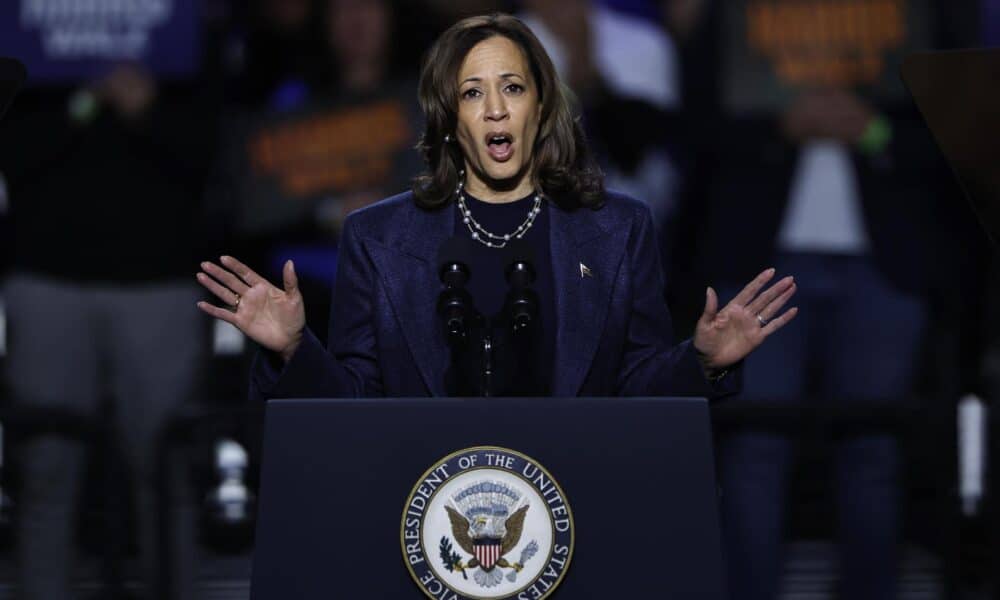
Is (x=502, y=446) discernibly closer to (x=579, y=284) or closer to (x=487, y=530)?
(x=487, y=530)

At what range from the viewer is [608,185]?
537cm

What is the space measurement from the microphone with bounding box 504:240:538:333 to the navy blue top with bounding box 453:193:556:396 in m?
0.24

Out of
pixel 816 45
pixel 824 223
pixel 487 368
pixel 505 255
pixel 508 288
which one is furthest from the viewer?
pixel 816 45

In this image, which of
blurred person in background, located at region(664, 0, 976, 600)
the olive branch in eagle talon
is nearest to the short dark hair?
the olive branch in eagle talon

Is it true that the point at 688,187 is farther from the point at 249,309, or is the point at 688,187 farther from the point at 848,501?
the point at 249,309

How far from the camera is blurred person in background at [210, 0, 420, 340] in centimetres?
576

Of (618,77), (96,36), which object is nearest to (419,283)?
(618,77)

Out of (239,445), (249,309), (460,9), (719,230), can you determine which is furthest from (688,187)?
(249,309)

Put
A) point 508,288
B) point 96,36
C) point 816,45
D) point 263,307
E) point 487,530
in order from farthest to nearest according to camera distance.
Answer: point 96,36 → point 816,45 → point 508,288 → point 263,307 → point 487,530

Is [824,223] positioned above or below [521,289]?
above

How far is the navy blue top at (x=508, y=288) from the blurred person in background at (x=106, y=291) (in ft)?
7.62

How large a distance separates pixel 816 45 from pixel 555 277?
7.67 ft

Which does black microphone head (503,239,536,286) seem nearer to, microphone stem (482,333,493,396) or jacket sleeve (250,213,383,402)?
microphone stem (482,333,493,396)

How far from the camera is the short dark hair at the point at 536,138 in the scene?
328 centimetres
